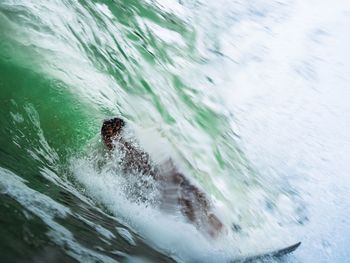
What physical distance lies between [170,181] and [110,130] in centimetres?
73

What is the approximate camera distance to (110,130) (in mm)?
3793

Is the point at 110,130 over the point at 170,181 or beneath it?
over

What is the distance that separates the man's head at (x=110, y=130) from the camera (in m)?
3.75

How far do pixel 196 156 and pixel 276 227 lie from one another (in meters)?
2.30

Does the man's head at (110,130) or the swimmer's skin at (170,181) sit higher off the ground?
the man's head at (110,130)

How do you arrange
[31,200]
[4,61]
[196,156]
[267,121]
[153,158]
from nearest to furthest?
1. [31,200]
2. [153,158]
3. [4,61]
4. [196,156]
5. [267,121]

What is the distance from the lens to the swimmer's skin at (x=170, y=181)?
3584mm

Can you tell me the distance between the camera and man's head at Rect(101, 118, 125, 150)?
3753 mm

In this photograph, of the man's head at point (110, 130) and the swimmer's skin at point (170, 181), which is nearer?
the swimmer's skin at point (170, 181)

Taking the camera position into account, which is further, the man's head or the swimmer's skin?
the man's head

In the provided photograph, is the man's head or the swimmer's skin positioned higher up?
the man's head

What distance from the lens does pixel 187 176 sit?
371 cm

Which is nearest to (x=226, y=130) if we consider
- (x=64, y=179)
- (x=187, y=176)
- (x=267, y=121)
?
(x=267, y=121)

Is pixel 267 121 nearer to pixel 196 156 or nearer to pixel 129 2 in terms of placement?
pixel 196 156
